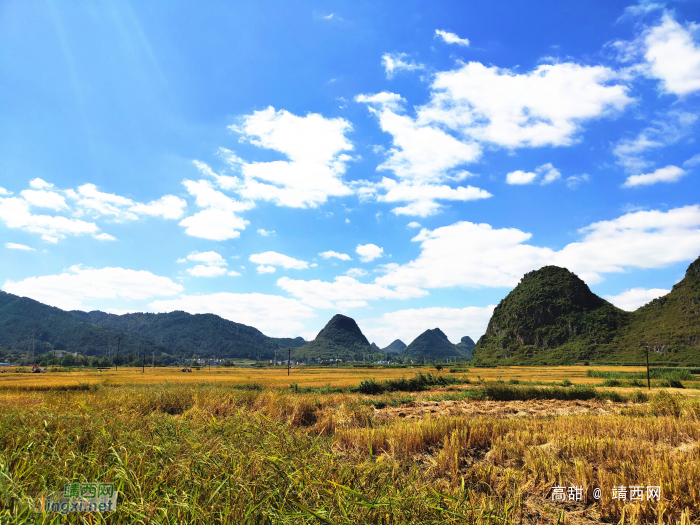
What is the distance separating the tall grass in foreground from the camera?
3.19 meters

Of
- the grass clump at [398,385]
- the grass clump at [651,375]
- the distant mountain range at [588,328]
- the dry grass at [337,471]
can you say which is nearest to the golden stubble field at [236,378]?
the grass clump at [651,375]

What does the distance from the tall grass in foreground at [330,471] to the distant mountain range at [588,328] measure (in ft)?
403

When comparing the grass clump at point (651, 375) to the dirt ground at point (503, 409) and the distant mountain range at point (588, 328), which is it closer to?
the dirt ground at point (503, 409)

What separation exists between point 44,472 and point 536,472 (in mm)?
7206

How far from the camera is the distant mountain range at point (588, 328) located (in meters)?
112

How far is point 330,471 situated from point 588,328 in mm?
186032

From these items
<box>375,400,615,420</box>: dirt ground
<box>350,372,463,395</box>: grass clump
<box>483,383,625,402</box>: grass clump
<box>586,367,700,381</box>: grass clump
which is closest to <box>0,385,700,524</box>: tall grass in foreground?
<box>375,400,615,420</box>: dirt ground

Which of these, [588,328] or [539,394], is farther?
[588,328]

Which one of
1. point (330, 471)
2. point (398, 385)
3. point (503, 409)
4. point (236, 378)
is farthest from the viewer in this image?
point (236, 378)

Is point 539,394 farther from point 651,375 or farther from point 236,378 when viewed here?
point 236,378

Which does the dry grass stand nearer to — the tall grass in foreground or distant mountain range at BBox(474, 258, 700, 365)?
the tall grass in foreground

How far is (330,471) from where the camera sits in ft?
13.5

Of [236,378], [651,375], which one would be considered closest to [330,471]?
[236,378]

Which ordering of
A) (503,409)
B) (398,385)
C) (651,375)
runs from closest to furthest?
(503,409) < (398,385) < (651,375)
